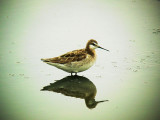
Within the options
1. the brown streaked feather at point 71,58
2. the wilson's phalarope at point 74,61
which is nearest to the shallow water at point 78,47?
the wilson's phalarope at point 74,61

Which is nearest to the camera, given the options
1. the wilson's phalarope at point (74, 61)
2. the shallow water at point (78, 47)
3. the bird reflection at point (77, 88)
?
the shallow water at point (78, 47)

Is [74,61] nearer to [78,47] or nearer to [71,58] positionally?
[71,58]

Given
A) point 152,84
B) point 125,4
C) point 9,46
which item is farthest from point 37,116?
point 125,4

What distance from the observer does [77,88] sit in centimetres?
747

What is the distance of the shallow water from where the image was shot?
6.52 m

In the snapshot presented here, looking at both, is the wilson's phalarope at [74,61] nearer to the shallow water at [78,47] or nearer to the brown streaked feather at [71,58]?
the brown streaked feather at [71,58]

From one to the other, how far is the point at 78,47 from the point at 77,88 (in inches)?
131

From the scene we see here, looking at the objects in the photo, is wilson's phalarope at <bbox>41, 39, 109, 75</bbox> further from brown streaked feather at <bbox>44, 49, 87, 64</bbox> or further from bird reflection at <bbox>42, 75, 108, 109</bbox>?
bird reflection at <bbox>42, 75, 108, 109</bbox>

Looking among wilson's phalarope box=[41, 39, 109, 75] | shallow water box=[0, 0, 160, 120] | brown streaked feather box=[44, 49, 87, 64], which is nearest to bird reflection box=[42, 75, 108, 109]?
shallow water box=[0, 0, 160, 120]

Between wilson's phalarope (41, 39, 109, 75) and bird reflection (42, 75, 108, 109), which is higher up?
wilson's phalarope (41, 39, 109, 75)

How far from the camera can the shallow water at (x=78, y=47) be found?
6.52 metres

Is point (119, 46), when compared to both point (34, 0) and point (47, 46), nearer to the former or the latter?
point (47, 46)

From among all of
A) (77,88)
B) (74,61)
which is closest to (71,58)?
(74,61)

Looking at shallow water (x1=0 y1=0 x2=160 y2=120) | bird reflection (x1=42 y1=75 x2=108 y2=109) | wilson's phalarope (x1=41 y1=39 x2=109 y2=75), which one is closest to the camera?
shallow water (x1=0 y1=0 x2=160 y2=120)
